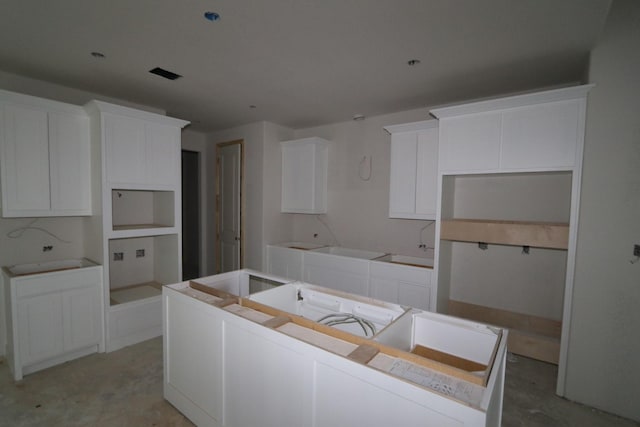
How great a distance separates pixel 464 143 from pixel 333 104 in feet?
4.91

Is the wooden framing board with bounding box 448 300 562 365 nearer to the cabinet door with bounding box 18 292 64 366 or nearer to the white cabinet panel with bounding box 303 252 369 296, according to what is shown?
the white cabinet panel with bounding box 303 252 369 296

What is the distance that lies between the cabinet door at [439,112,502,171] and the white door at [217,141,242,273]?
117 inches

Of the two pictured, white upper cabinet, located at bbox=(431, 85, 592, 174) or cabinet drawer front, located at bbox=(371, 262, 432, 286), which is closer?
white upper cabinet, located at bbox=(431, 85, 592, 174)

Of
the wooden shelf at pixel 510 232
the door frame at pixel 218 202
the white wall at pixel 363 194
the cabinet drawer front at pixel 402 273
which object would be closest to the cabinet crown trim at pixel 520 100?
the white wall at pixel 363 194

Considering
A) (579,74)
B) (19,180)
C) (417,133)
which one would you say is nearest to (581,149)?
(579,74)

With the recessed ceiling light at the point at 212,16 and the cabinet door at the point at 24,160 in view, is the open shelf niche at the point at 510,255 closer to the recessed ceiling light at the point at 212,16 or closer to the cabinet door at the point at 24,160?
the recessed ceiling light at the point at 212,16

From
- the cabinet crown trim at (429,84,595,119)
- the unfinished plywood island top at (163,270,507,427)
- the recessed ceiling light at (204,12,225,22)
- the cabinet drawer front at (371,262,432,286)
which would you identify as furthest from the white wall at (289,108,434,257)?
the recessed ceiling light at (204,12,225,22)

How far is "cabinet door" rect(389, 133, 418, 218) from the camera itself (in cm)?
327

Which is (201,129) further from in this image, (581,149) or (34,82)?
(581,149)

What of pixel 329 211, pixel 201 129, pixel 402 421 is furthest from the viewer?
pixel 201 129

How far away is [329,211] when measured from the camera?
4.36 m

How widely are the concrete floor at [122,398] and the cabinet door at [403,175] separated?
5.92ft

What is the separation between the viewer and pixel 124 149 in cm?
287

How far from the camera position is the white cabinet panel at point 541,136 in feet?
7.38
